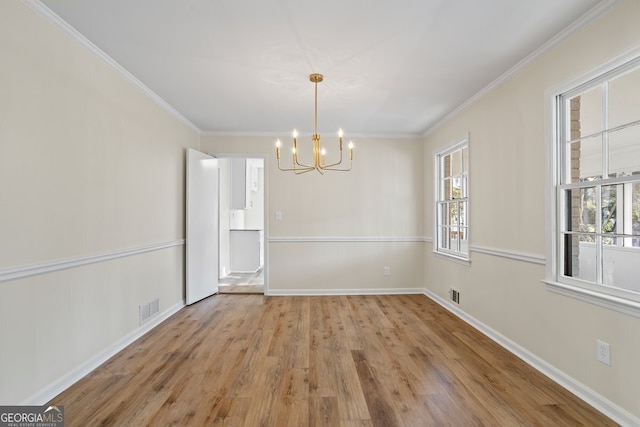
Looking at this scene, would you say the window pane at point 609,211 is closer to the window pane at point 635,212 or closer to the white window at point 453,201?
the window pane at point 635,212

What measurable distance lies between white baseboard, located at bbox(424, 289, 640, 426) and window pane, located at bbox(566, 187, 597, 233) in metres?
1.02

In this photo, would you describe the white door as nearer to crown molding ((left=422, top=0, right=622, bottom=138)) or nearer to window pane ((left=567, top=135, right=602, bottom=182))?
crown molding ((left=422, top=0, right=622, bottom=138))

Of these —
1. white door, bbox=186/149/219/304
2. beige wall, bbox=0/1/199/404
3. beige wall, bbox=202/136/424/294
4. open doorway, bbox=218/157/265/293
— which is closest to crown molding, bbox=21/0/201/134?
beige wall, bbox=0/1/199/404

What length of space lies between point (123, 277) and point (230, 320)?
1271 mm

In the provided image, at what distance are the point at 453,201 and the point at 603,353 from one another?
2421 mm

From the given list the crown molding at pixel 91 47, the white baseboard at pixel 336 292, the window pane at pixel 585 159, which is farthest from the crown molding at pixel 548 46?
the crown molding at pixel 91 47

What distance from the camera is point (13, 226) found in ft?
6.04

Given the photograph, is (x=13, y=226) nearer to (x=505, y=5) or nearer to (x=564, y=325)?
(x=505, y=5)

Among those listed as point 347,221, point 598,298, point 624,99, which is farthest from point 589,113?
point 347,221

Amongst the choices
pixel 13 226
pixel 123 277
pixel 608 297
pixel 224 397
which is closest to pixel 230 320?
pixel 123 277

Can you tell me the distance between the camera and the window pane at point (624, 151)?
1894 mm

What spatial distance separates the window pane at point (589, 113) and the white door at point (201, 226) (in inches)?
158

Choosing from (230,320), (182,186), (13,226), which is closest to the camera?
(13,226)

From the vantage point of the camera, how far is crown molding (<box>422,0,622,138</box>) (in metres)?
1.98
